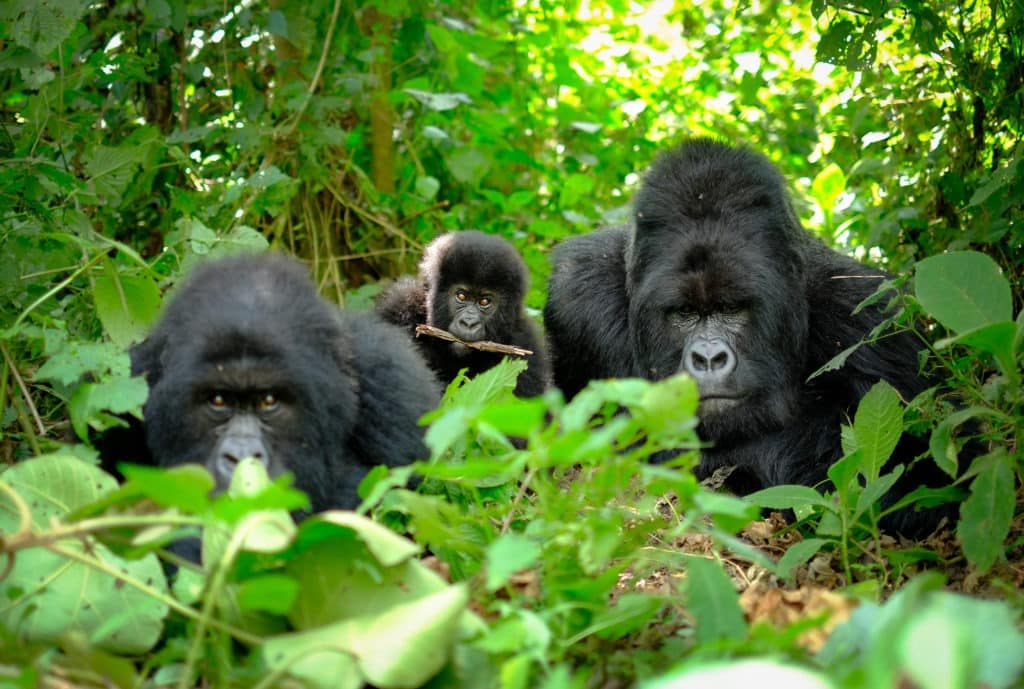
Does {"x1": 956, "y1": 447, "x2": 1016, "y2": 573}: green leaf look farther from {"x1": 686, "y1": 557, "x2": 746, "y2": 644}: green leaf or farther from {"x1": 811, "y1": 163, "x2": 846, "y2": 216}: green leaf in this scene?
{"x1": 811, "y1": 163, "x2": 846, "y2": 216}: green leaf

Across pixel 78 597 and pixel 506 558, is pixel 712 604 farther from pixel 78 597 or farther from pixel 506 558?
pixel 78 597

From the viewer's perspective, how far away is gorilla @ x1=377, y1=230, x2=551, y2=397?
5.47m

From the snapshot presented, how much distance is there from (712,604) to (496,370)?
1.70 metres

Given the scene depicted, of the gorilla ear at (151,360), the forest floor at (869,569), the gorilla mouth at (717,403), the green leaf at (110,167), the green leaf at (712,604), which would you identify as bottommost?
the forest floor at (869,569)

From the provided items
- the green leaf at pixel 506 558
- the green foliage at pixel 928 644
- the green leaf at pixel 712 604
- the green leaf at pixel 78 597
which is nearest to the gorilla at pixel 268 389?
the green leaf at pixel 78 597

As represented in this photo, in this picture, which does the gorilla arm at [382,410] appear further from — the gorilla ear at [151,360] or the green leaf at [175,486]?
the green leaf at [175,486]

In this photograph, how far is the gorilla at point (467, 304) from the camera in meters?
5.47

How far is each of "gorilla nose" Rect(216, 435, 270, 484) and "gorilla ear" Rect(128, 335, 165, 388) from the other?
38 centimetres

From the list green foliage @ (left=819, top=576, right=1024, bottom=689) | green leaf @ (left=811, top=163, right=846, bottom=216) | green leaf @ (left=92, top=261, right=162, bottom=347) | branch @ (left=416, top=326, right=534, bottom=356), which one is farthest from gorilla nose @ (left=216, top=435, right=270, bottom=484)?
green leaf @ (left=811, top=163, right=846, bottom=216)

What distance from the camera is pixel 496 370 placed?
3.82 meters

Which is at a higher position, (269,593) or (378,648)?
(269,593)

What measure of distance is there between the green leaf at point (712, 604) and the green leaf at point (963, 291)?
963 mm

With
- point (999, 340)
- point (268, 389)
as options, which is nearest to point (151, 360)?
point (268, 389)

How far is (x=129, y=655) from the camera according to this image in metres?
2.37
